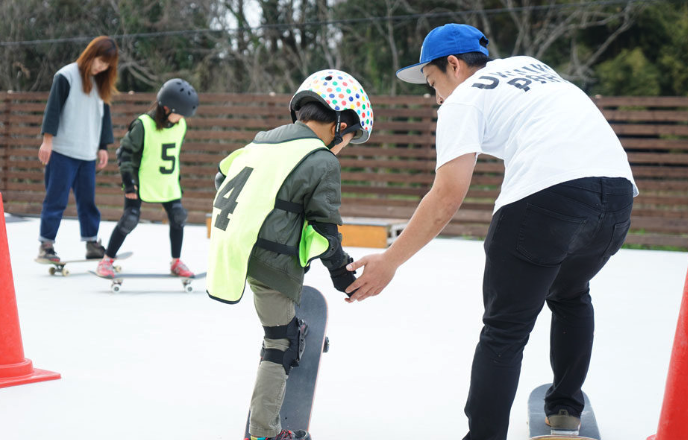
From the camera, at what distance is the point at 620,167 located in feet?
7.67

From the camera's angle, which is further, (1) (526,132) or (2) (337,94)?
(2) (337,94)

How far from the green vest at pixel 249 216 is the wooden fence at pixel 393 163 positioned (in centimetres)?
731

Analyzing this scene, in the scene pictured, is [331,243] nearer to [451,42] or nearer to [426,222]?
[426,222]

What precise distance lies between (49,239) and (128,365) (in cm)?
300

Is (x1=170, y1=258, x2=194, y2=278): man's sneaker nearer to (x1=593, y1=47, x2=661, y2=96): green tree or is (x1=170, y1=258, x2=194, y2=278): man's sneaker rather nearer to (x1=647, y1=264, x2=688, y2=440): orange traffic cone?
(x1=647, y1=264, x2=688, y2=440): orange traffic cone

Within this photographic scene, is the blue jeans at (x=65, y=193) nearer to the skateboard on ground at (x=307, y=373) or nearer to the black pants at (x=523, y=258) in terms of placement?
the skateboard on ground at (x=307, y=373)

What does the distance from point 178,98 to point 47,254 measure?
71.9 inches

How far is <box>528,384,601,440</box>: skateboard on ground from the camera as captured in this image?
105 inches

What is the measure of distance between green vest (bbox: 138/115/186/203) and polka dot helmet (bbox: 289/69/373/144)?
322 centimetres

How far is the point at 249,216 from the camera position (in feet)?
7.95

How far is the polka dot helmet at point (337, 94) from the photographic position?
8.46 feet

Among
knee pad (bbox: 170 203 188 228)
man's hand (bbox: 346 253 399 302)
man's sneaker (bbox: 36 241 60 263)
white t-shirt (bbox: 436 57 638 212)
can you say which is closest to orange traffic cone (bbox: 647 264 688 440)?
white t-shirt (bbox: 436 57 638 212)

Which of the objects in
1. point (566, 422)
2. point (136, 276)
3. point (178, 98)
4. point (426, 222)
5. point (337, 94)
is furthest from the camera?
point (136, 276)

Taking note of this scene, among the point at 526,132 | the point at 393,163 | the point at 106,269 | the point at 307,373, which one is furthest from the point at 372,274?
the point at 393,163
